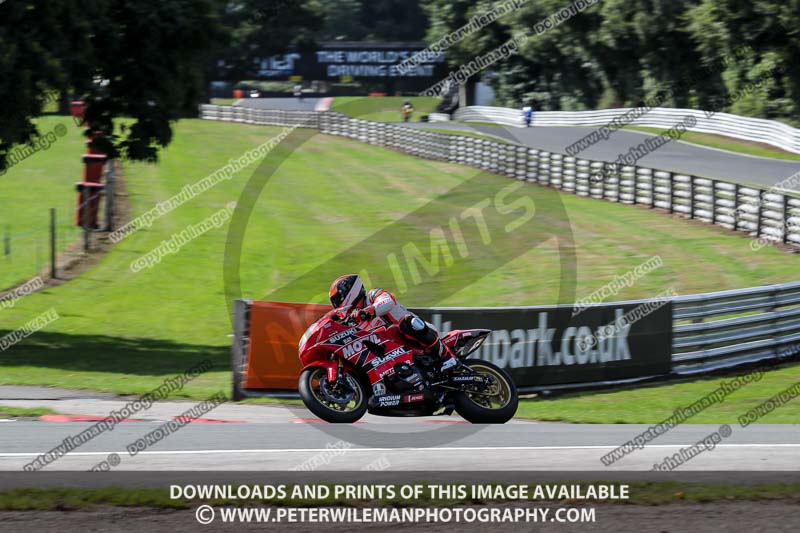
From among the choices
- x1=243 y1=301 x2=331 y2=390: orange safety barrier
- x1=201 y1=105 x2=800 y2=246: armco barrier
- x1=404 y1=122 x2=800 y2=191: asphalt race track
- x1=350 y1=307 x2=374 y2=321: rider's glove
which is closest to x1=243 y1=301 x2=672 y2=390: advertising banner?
x1=243 y1=301 x2=331 y2=390: orange safety barrier

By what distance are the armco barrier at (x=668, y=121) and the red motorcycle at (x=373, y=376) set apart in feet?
114

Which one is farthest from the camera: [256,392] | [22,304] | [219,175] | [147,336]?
[219,175]

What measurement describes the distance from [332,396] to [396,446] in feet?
3.15

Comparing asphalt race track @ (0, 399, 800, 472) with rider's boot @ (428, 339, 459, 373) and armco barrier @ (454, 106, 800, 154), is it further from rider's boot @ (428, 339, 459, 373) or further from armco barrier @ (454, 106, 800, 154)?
armco barrier @ (454, 106, 800, 154)

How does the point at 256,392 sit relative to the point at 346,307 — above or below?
below

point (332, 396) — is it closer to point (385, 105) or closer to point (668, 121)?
point (668, 121)

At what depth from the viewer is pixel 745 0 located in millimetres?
46312

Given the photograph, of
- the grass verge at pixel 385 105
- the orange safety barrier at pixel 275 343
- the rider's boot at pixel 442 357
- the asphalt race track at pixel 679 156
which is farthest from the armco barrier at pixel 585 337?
the grass verge at pixel 385 105

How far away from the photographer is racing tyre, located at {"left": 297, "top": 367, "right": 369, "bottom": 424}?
430 inches

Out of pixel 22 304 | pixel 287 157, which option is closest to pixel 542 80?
pixel 287 157

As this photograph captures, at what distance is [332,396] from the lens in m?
11.0

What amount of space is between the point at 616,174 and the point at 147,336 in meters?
17.9

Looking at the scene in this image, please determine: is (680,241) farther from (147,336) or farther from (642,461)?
(642,461)

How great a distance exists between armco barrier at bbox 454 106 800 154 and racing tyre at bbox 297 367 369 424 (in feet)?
116
